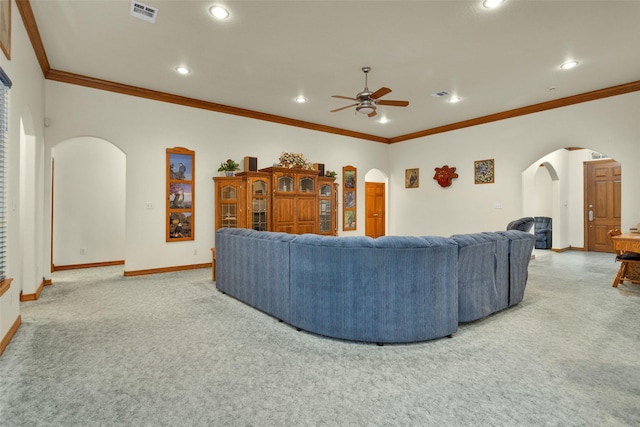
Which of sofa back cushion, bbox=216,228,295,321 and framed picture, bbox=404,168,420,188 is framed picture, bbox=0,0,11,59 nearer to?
sofa back cushion, bbox=216,228,295,321

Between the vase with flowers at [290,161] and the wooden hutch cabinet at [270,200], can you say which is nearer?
the wooden hutch cabinet at [270,200]

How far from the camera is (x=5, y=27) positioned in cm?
251

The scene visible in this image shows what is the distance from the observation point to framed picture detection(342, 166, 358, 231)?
7.96 m

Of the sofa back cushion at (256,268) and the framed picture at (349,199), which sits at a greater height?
the framed picture at (349,199)

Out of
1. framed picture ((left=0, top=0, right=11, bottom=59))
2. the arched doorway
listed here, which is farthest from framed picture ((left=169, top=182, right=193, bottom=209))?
the arched doorway

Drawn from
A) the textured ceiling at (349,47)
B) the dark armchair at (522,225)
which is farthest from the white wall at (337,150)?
the dark armchair at (522,225)

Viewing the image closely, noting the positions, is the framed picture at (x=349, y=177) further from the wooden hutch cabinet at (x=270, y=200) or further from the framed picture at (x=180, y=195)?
the framed picture at (x=180, y=195)

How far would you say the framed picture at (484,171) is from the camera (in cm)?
→ 687

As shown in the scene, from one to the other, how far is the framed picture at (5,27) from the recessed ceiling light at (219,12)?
1.56 m

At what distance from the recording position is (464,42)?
381 cm

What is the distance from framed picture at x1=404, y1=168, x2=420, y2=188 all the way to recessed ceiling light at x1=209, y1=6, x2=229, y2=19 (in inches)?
240

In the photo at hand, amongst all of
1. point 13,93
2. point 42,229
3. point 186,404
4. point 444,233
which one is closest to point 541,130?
point 444,233

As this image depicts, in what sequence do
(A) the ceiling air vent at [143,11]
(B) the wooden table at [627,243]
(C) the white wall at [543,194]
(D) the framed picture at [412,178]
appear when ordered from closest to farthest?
1. (A) the ceiling air vent at [143,11]
2. (B) the wooden table at [627,243]
3. (D) the framed picture at [412,178]
4. (C) the white wall at [543,194]

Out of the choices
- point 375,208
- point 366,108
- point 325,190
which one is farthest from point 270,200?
point 375,208
